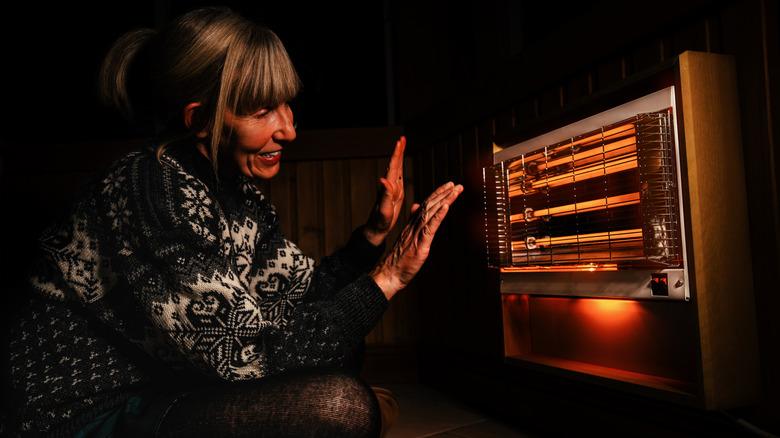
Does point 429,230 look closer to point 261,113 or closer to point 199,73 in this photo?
point 261,113

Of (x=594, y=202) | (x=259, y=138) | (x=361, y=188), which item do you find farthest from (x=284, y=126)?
(x=361, y=188)

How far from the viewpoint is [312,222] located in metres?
3.32

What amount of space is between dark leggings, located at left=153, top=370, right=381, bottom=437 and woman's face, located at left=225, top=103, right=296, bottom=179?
1.68 feet

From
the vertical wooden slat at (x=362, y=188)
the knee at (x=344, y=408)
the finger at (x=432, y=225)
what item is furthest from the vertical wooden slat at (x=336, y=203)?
the knee at (x=344, y=408)

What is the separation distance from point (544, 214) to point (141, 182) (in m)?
1.08

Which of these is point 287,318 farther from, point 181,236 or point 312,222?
point 312,222

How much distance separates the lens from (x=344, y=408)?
1080mm

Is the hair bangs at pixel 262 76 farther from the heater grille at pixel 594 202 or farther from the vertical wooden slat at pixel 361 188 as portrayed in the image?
the vertical wooden slat at pixel 361 188

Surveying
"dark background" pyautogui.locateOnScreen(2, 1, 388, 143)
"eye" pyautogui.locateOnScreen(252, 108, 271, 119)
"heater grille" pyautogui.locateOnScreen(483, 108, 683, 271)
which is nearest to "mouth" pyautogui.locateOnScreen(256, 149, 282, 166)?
"eye" pyautogui.locateOnScreen(252, 108, 271, 119)

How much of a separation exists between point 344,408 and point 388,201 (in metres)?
0.63

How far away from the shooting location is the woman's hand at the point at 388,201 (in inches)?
61.1

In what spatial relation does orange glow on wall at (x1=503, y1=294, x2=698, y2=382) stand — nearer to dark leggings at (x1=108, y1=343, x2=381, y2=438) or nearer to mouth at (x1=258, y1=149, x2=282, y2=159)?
dark leggings at (x1=108, y1=343, x2=381, y2=438)

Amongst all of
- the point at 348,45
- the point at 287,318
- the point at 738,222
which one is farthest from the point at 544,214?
the point at 348,45

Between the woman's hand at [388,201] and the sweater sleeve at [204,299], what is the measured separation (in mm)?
455
